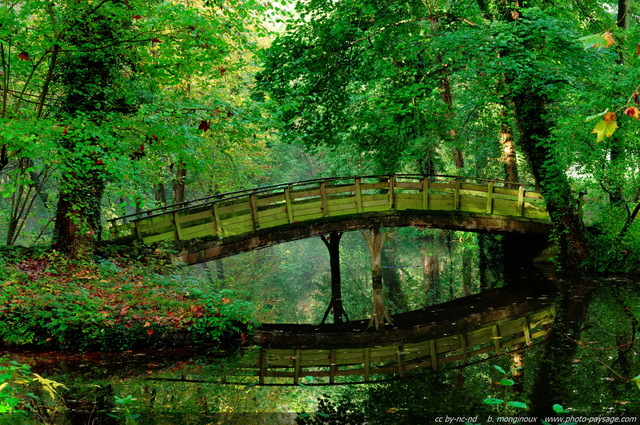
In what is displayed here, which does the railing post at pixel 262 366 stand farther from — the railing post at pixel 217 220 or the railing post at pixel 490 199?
the railing post at pixel 490 199

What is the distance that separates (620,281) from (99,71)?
13862 millimetres

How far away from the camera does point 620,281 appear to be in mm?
12125

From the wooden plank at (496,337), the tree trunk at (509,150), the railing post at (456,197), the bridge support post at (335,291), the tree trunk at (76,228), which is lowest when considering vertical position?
the wooden plank at (496,337)

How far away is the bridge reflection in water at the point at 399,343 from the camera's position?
7258 millimetres

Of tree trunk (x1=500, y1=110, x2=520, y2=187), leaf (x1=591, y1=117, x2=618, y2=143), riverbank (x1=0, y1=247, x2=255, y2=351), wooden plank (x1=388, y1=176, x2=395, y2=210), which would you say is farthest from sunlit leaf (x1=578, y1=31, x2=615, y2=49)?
tree trunk (x1=500, y1=110, x2=520, y2=187)

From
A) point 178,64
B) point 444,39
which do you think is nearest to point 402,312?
point 444,39

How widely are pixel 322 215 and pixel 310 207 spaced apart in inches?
17.6

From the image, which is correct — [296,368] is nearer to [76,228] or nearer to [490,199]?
[76,228]

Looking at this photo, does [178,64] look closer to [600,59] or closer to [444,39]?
[444,39]

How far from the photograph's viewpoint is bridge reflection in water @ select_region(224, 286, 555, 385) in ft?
23.8

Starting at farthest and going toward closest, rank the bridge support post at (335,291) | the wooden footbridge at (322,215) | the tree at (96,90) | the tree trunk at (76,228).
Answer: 1. the wooden footbridge at (322,215)
2. the bridge support post at (335,291)
3. the tree trunk at (76,228)
4. the tree at (96,90)

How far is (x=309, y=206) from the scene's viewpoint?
14.1 m

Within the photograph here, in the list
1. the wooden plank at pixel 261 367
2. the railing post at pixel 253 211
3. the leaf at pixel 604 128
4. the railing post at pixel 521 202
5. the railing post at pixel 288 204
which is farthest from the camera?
the railing post at pixel 521 202

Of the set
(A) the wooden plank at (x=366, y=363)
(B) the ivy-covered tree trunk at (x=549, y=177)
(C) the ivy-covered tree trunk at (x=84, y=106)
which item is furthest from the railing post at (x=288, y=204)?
(B) the ivy-covered tree trunk at (x=549, y=177)
